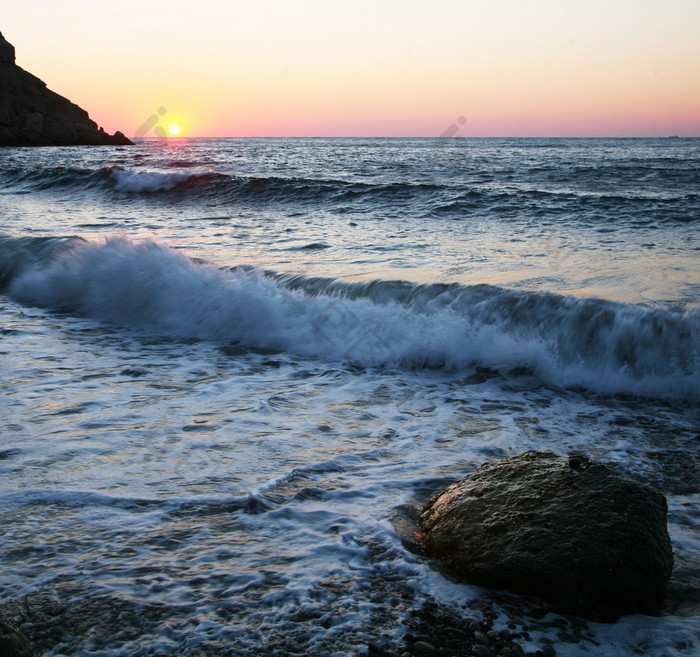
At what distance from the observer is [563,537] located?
2.62 m

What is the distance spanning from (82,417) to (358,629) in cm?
276

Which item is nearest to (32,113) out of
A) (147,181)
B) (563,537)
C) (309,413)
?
(147,181)

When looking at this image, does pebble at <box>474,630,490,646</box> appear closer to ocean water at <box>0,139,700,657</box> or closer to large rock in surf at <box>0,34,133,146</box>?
ocean water at <box>0,139,700,657</box>

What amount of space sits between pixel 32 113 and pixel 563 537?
236 ft

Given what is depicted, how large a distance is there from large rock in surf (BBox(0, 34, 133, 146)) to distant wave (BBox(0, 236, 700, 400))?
61.9 m

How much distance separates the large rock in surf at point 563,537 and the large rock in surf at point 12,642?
1.62 m

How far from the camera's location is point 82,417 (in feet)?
14.2

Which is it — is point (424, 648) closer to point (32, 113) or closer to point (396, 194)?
point (396, 194)

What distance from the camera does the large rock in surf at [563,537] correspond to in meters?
2.50

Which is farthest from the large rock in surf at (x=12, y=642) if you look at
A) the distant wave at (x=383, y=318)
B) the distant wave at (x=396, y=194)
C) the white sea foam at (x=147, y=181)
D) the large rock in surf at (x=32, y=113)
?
the large rock in surf at (x=32, y=113)

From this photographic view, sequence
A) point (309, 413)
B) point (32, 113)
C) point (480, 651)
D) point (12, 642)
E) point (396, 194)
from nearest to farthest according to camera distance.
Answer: point (12, 642) → point (480, 651) → point (309, 413) → point (396, 194) → point (32, 113)

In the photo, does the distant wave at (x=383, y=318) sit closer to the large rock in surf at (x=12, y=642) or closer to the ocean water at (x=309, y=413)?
the ocean water at (x=309, y=413)

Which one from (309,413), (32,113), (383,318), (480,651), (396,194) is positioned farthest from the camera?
(32,113)

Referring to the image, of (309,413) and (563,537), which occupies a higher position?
(563,537)
